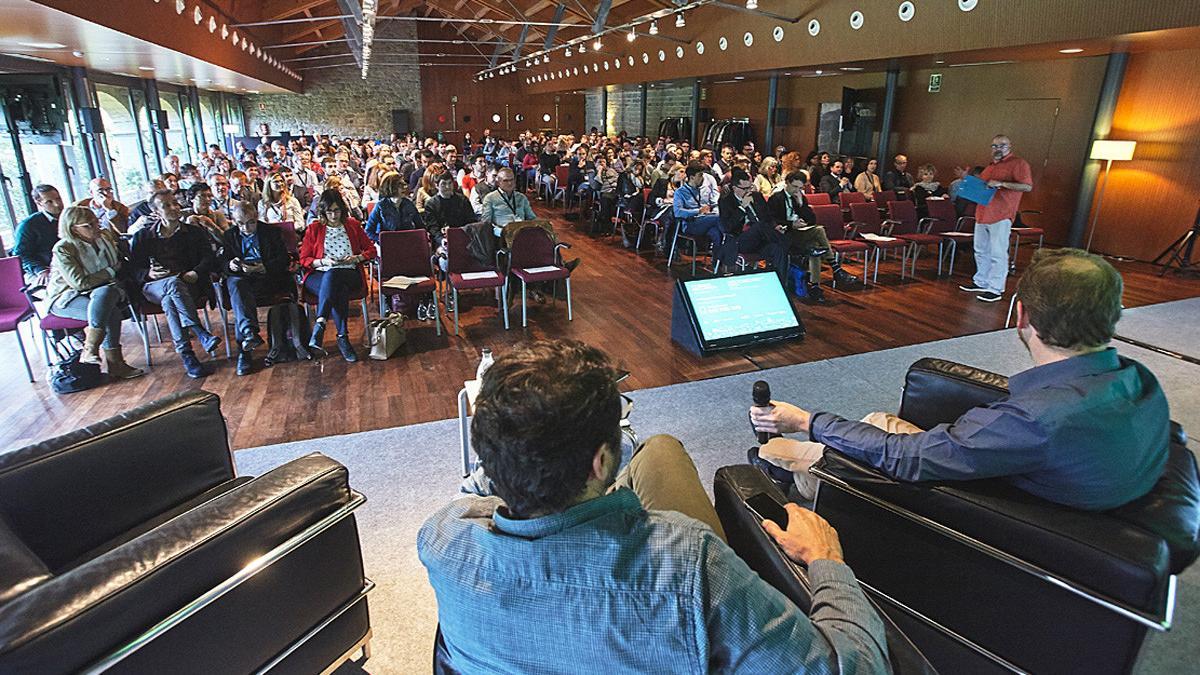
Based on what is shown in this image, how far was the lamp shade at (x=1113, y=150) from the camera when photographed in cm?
777

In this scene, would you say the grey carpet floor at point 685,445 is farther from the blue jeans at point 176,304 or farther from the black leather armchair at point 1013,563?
the blue jeans at point 176,304

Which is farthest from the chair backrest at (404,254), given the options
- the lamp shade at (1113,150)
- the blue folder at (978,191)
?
the lamp shade at (1113,150)

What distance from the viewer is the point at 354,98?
85.0 feet

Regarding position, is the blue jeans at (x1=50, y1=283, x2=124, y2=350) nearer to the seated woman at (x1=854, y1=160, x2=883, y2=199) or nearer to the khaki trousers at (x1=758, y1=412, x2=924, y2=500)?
the khaki trousers at (x1=758, y1=412, x2=924, y2=500)

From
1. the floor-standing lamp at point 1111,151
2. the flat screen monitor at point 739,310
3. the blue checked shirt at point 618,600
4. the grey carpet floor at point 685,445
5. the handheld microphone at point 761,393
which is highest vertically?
the floor-standing lamp at point 1111,151

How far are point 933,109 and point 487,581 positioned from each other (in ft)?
40.5

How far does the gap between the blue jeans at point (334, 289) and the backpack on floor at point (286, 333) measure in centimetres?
17

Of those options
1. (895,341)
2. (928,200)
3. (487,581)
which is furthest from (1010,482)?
(928,200)

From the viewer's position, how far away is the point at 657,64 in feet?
51.8

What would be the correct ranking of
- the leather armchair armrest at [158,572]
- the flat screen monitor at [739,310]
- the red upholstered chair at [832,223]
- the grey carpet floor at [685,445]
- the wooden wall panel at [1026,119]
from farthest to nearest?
the wooden wall panel at [1026,119] → the red upholstered chair at [832,223] → the flat screen monitor at [739,310] → the grey carpet floor at [685,445] → the leather armchair armrest at [158,572]

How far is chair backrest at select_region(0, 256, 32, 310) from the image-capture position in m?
4.61

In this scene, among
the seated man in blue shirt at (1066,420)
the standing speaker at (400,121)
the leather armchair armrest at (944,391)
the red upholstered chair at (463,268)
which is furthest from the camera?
the standing speaker at (400,121)

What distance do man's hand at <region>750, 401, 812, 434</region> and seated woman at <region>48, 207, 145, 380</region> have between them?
4.75m

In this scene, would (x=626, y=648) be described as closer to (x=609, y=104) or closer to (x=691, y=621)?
(x=691, y=621)
